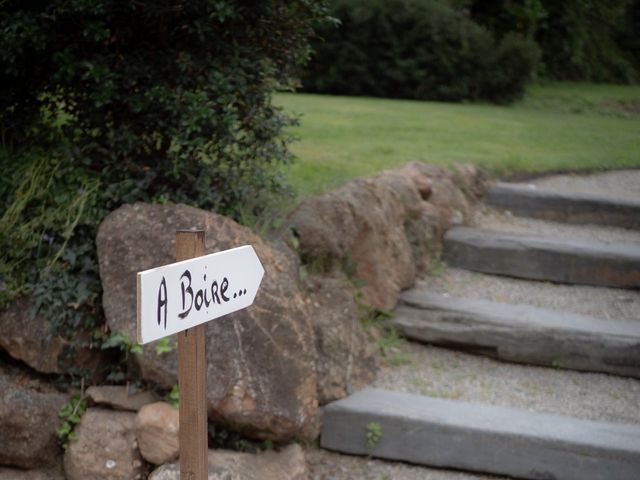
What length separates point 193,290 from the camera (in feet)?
8.64

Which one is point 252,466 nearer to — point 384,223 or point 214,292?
point 214,292

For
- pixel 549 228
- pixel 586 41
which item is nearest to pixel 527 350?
pixel 549 228

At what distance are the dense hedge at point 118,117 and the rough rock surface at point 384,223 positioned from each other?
1.30 ft

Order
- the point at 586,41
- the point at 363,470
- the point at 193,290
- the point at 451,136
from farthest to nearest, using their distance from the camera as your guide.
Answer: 1. the point at 586,41
2. the point at 451,136
3. the point at 363,470
4. the point at 193,290

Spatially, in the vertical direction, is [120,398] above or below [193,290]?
below

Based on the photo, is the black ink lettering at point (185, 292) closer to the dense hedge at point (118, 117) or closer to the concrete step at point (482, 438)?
the dense hedge at point (118, 117)

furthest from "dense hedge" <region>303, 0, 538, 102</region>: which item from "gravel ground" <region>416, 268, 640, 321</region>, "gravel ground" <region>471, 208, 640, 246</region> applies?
"gravel ground" <region>416, 268, 640, 321</region>

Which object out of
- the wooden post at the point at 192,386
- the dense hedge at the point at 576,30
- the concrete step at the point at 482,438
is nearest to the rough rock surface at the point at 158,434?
the concrete step at the point at 482,438

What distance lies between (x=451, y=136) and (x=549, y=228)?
2484mm

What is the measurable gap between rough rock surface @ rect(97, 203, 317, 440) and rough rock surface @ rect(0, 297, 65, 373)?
0.35 metres

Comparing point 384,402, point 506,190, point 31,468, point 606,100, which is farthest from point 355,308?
point 606,100

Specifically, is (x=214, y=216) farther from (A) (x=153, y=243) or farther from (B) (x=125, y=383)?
(B) (x=125, y=383)

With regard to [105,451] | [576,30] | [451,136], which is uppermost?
[576,30]

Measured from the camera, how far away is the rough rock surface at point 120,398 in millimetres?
4430
